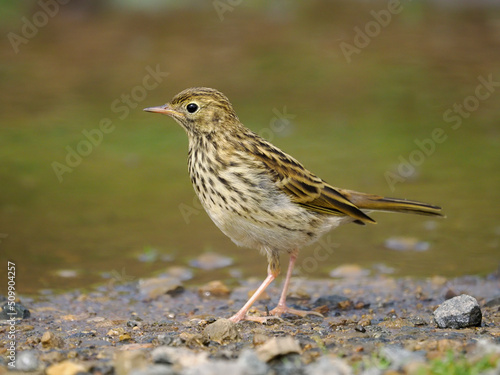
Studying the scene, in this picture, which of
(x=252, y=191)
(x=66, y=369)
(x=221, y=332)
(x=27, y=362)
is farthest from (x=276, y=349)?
(x=252, y=191)

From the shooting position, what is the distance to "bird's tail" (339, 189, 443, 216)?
7789 mm

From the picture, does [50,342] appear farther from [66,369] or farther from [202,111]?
[202,111]

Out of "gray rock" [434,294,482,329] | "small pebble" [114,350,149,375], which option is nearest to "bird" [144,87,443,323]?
"gray rock" [434,294,482,329]

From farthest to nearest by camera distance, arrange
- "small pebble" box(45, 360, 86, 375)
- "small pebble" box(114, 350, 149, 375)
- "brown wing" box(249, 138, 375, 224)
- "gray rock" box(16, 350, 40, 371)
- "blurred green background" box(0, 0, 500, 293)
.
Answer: "blurred green background" box(0, 0, 500, 293), "brown wing" box(249, 138, 375, 224), "gray rock" box(16, 350, 40, 371), "small pebble" box(45, 360, 86, 375), "small pebble" box(114, 350, 149, 375)

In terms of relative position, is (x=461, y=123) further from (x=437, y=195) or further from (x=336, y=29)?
(x=336, y=29)

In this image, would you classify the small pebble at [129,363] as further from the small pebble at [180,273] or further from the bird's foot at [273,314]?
the small pebble at [180,273]

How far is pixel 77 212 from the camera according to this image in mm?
11070

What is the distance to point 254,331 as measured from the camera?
650 centimetres

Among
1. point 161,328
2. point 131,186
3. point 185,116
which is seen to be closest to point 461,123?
point 131,186

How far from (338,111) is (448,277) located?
706cm

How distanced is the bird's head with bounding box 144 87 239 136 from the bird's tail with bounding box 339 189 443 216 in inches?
53.2

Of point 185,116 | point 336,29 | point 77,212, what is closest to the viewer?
point 185,116

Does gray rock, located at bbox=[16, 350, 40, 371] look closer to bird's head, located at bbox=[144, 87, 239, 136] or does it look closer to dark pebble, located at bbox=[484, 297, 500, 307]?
bird's head, located at bbox=[144, 87, 239, 136]

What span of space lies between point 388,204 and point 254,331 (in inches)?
83.0
